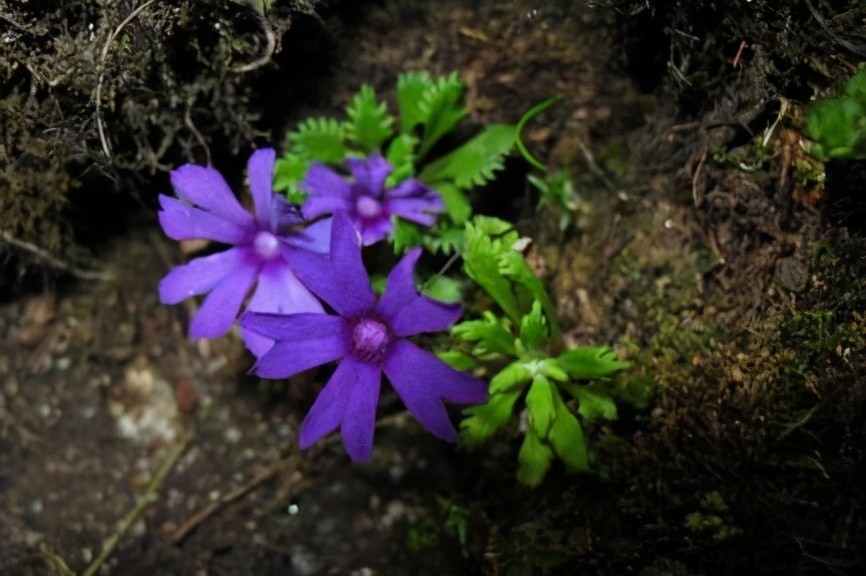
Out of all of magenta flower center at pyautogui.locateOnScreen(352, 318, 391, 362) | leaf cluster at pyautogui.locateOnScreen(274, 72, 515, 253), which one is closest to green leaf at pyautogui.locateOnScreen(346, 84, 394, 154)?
leaf cluster at pyautogui.locateOnScreen(274, 72, 515, 253)

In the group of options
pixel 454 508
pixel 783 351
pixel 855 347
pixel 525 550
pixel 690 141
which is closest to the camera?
pixel 855 347

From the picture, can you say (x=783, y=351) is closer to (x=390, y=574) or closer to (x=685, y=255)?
(x=685, y=255)

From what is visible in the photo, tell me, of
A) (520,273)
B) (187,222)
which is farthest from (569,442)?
(187,222)

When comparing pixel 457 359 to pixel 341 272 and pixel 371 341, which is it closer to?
pixel 371 341

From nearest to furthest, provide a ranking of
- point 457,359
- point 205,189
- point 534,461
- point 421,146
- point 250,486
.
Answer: point 205,189 < point 534,461 < point 457,359 < point 421,146 < point 250,486

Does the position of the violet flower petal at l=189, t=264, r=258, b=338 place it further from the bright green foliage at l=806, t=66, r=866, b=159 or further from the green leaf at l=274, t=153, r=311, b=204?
the bright green foliage at l=806, t=66, r=866, b=159

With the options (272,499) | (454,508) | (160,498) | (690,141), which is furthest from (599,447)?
(160,498)

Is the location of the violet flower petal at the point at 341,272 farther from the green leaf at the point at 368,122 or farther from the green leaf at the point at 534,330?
the green leaf at the point at 368,122
